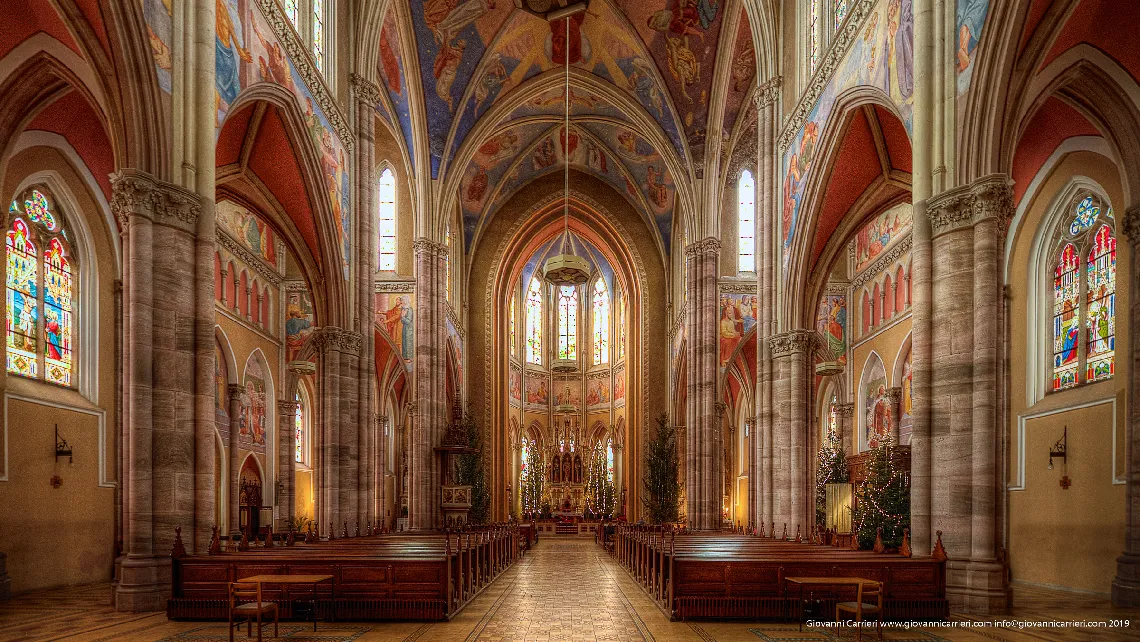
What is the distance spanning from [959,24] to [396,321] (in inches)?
1019

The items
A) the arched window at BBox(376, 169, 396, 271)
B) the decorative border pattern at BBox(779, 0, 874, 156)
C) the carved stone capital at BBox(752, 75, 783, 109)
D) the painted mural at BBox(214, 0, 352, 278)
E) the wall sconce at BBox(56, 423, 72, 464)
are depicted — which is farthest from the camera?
the arched window at BBox(376, 169, 396, 271)

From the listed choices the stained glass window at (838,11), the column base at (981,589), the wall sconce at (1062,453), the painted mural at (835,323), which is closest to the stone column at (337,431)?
the stained glass window at (838,11)

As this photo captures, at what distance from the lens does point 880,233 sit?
2980 cm

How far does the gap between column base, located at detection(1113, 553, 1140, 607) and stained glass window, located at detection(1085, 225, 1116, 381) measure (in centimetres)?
355

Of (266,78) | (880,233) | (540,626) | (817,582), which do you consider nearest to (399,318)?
(880,233)

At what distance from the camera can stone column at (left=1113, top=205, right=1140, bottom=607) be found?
14.2 metres

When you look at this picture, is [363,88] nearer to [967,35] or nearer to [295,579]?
[967,35]

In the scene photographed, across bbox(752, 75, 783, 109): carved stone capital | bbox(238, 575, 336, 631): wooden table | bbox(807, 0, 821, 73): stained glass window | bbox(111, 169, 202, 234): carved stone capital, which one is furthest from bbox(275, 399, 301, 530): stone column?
bbox(807, 0, 821, 73): stained glass window

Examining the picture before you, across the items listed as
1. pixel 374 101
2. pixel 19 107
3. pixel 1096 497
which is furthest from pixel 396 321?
pixel 1096 497

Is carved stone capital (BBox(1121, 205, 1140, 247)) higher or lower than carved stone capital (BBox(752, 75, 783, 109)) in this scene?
lower

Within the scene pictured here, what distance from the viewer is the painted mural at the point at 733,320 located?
34.2m

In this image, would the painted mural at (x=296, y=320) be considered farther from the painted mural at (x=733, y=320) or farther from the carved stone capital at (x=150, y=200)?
the carved stone capital at (x=150, y=200)

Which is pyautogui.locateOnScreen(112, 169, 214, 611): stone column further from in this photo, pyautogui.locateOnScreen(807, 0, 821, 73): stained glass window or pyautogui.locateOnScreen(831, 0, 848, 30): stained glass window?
pyautogui.locateOnScreen(807, 0, 821, 73): stained glass window

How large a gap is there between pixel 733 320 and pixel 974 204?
2174 cm
